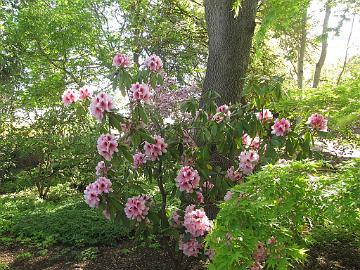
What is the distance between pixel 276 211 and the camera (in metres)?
1.64

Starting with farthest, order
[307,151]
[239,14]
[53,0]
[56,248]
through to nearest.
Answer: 1. [53,0]
2. [56,248]
3. [239,14]
4. [307,151]

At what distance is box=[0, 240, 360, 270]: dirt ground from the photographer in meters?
3.39

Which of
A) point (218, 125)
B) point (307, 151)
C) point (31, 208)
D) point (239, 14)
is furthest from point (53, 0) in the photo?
point (307, 151)

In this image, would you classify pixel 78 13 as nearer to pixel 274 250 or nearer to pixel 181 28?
pixel 181 28

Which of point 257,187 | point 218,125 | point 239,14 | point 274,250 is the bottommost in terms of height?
point 274,250

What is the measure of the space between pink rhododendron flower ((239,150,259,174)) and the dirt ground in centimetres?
104

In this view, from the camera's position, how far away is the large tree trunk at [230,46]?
386cm

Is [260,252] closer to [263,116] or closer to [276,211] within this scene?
[276,211]

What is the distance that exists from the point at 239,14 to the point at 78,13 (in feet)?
12.0

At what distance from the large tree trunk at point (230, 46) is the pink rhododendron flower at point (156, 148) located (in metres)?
1.20

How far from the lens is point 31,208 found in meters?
6.04

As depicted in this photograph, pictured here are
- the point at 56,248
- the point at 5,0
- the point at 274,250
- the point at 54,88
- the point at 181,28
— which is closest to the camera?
the point at 274,250

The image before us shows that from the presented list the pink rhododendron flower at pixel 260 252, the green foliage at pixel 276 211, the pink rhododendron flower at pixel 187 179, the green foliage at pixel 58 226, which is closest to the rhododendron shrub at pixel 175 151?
the pink rhododendron flower at pixel 187 179

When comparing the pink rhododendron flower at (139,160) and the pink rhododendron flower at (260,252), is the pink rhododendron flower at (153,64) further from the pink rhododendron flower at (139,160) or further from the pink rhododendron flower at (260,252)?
the pink rhododendron flower at (260,252)
